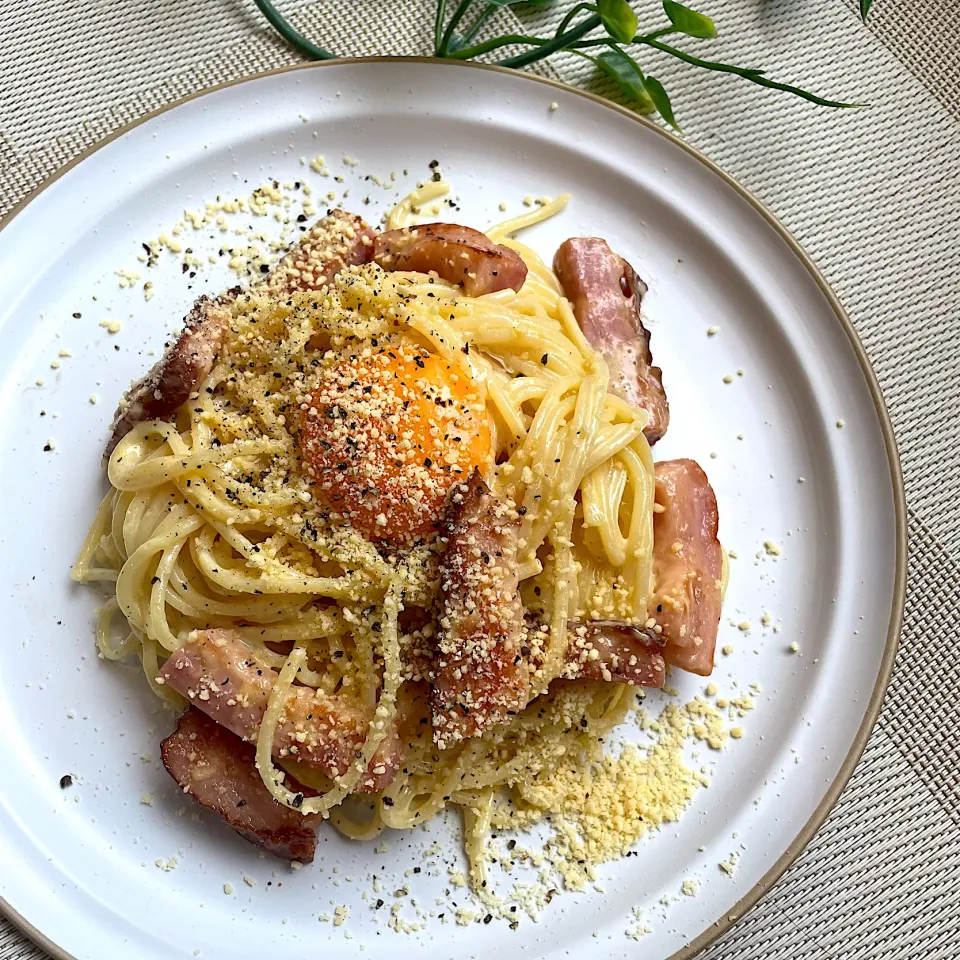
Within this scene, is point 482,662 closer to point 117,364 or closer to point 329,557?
point 329,557

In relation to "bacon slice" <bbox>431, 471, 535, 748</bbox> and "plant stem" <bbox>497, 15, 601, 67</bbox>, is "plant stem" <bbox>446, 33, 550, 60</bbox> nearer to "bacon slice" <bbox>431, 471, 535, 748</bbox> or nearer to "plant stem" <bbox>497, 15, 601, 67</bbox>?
"plant stem" <bbox>497, 15, 601, 67</bbox>

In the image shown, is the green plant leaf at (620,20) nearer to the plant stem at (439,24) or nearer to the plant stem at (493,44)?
the plant stem at (493,44)

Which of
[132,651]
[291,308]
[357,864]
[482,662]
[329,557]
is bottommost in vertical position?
[357,864]

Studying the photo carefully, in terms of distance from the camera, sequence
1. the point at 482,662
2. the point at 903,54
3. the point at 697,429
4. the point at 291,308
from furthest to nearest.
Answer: the point at 903,54 → the point at 697,429 → the point at 291,308 → the point at 482,662

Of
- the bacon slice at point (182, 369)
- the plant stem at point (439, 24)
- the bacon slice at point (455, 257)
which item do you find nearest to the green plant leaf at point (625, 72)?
the plant stem at point (439, 24)

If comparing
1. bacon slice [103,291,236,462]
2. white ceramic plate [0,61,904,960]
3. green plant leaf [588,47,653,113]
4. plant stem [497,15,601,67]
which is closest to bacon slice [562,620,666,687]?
white ceramic plate [0,61,904,960]

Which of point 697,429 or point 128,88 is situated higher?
point 128,88

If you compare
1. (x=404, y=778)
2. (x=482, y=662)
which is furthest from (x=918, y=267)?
(x=404, y=778)
